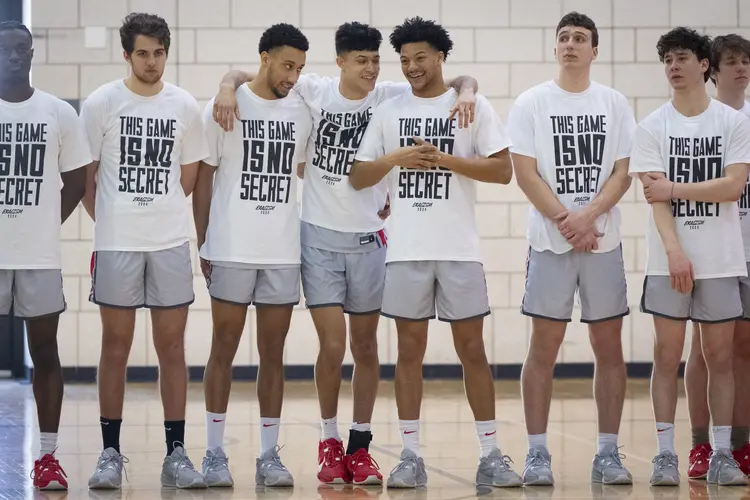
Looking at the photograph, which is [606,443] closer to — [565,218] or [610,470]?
[610,470]

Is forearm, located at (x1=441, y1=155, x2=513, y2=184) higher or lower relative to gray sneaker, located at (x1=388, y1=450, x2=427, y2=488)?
higher

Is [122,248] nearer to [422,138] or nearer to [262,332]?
[262,332]

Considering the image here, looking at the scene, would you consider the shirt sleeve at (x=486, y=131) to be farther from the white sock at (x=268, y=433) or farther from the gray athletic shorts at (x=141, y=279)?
the white sock at (x=268, y=433)

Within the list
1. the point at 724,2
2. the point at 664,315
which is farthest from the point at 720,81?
the point at 724,2

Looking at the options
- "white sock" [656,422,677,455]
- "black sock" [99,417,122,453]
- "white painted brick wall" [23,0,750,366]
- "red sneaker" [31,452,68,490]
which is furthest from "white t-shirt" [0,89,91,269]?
"white painted brick wall" [23,0,750,366]

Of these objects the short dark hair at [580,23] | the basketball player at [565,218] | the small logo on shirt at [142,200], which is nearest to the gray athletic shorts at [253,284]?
the small logo on shirt at [142,200]

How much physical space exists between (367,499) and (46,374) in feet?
4.34

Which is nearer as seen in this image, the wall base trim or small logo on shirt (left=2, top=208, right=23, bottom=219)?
small logo on shirt (left=2, top=208, right=23, bottom=219)

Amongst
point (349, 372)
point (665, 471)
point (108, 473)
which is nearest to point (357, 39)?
point (108, 473)

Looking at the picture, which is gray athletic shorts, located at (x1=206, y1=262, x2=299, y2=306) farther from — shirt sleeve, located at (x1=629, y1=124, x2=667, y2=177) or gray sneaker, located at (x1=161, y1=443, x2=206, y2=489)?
shirt sleeve, located at (x1=629, y1=124, x2=667, y2=177)

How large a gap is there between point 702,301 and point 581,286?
18.3 inches

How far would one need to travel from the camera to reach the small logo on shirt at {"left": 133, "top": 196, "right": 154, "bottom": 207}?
425cm

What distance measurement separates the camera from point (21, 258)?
4215 millimetres

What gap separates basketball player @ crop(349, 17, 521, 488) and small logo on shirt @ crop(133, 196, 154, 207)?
81cm
